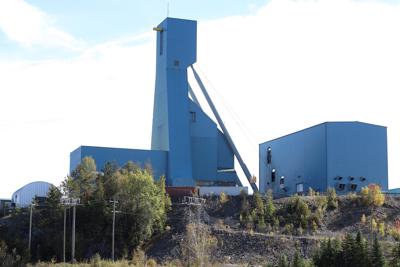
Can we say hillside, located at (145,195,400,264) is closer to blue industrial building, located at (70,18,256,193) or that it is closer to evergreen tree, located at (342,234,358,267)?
evergreen tree, located at (342,234,358,267)

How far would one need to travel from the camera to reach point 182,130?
74500 millimetres

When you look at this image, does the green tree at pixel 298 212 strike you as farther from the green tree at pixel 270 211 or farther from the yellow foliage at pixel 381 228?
the yellow foliage at pixel 381 228

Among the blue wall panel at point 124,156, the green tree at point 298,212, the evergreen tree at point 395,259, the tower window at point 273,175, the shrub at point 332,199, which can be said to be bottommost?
the evergreen tree at point 395,259

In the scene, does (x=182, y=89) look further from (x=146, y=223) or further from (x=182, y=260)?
(x=182, y=260)

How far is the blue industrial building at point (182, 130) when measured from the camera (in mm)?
73188

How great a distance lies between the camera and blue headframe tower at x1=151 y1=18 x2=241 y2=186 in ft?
244

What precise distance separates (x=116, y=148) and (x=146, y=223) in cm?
1882

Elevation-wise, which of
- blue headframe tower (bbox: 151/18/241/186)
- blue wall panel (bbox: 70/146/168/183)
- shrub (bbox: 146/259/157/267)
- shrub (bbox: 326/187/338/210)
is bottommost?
shrub (bbox: 146/259/157/267)

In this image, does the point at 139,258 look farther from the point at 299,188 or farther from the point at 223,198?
the point at 299,188

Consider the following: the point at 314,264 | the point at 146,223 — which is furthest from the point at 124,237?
the point at 314,264

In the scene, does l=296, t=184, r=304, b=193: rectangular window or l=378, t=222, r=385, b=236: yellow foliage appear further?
l=296, t=184, r=304, b=193: rectangular window

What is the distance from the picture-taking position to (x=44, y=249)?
53.9 metres

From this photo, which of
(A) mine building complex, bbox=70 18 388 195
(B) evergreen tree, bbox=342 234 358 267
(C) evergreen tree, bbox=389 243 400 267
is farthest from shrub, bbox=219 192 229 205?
(C) evergreen tree, bbox=389 243 400 267

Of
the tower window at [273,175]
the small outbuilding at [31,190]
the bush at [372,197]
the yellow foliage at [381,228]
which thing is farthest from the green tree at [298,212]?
the small outbuilding at [31,190]
